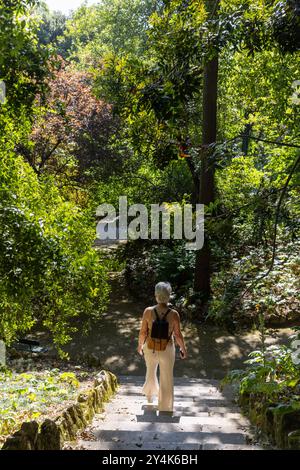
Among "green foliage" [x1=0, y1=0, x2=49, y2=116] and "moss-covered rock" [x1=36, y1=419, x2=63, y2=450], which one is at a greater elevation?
"green foliage" [x1=0, y1=0, x2=49, y2=116]

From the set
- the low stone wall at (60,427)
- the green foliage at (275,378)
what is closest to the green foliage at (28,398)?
the low stone wall at (60,427)

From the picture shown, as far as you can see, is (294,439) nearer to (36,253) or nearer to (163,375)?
(163,375)

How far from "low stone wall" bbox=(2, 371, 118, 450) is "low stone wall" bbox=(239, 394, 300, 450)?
5.14ft

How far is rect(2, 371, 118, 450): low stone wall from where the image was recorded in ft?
11.8

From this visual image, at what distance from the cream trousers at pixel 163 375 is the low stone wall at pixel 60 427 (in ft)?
1.95

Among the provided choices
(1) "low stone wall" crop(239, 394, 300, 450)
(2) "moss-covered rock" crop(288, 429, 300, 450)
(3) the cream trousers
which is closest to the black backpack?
(3) the cream trousers

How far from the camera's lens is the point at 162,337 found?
259 inches

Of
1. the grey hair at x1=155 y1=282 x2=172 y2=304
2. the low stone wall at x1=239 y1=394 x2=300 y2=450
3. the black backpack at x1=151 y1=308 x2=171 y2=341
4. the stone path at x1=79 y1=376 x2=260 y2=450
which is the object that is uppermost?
the grey hair at x1=155 y1=282 x2=172 y2=304

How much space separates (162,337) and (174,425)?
1.22m

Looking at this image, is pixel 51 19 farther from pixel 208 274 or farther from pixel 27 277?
pixel 27 277

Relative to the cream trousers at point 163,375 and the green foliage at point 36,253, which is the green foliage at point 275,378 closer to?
the cream trousers at point 163,375

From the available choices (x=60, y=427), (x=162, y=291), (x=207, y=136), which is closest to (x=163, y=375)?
(x=162, y=291)

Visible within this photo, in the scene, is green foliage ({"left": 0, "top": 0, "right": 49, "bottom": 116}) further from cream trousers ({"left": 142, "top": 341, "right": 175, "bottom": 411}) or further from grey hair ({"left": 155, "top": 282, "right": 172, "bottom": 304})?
cream trousers ({"left": 142, "top": 341, "right": 175, "bottom": 411})

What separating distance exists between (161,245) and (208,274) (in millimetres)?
2683
